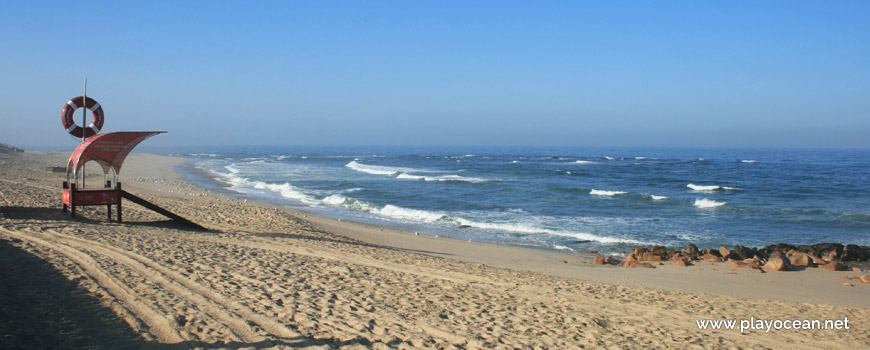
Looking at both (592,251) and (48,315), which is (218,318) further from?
(592,251)

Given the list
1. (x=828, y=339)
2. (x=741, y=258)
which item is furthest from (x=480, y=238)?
(x=828, y=339)

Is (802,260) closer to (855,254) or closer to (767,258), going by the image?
(767,258)

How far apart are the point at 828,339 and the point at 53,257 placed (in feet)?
33.1

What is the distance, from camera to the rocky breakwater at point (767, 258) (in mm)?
11812

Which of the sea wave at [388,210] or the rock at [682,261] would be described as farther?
the sea wave at [388,210]

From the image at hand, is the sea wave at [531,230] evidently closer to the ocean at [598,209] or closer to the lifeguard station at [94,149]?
the ocean at [598,209]

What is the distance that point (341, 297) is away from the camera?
663 cm

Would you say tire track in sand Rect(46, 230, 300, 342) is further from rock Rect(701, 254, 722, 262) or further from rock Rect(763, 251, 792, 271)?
rock Rect(701, 254, 722, 262)

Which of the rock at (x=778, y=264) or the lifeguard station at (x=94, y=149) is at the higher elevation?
the lifeguard station at (x=94, y=149)

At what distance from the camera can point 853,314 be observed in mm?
7660

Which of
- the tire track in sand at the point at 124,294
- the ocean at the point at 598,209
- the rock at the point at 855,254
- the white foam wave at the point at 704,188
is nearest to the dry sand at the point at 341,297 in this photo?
the tire track in sand at the point at 124,294

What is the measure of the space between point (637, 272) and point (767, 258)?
4550mm

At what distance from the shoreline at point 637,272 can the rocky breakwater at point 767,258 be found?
223 mm

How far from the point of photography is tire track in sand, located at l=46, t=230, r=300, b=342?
16.7 feet
